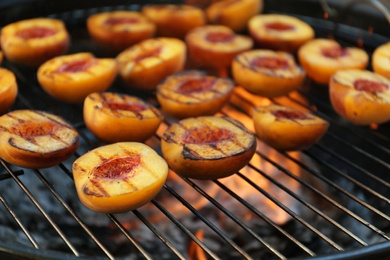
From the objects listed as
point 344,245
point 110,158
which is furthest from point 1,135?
point 344,245

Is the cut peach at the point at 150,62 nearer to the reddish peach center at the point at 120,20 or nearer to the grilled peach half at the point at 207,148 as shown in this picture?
the reddish peach center at the point at 120,20

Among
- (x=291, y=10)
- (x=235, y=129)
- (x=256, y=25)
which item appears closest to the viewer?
(x=235, y=129)

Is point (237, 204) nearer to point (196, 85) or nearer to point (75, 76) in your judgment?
point (196, 85)

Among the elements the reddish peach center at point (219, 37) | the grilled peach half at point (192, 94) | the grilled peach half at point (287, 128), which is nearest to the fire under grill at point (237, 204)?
the grilled peach half at point (287, 128)

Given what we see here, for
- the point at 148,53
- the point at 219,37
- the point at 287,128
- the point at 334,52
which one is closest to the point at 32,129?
the point at 148,53

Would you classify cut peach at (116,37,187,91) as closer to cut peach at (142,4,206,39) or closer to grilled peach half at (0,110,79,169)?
cut peach at (142,4,206,39)

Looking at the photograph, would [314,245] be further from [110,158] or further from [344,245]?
[110,158]
